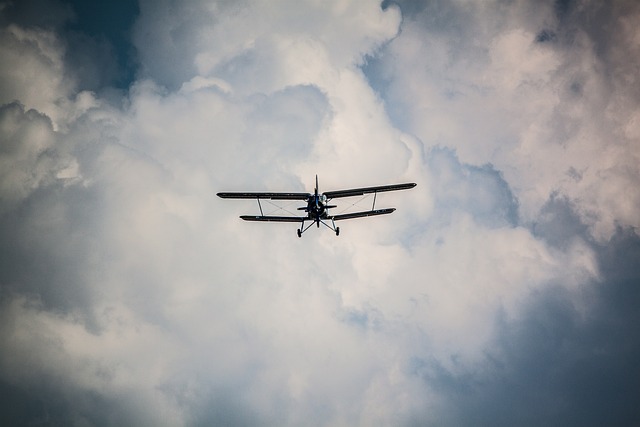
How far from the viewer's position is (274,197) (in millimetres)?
39969

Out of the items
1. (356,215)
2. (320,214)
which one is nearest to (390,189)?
(356,215)

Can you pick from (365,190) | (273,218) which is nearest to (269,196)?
(273,218)

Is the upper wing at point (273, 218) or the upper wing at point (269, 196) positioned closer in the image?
the upper wing at point (269, 196)

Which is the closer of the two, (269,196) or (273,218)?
(269,196)

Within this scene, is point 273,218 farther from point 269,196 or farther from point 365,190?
point 365,190

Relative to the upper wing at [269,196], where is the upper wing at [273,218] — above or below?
below

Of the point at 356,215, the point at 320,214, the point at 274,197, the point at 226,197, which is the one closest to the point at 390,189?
the point at 356,215

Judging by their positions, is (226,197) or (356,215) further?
(356,215)

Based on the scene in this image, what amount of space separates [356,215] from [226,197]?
→ 1459 cm

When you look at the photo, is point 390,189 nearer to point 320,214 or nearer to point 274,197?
point 320,214

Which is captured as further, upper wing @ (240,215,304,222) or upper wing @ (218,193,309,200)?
upper wing @ (240,215,304,222)

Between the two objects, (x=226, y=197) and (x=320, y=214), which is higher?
(x=226, y=197)

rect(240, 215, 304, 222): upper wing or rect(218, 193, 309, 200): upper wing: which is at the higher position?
rect(218, 193, 309, 200): upper wing

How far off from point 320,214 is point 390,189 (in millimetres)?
8302
